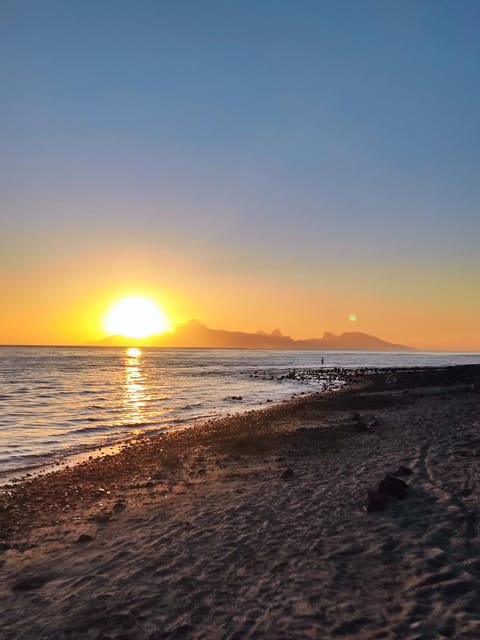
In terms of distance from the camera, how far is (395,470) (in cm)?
1234

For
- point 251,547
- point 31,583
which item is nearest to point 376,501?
point 251,547

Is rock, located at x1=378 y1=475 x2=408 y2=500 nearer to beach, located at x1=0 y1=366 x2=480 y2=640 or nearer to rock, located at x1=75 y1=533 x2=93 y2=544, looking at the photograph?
beach, located at x1=0 y1=366 x2=480 y2=640

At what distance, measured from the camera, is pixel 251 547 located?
852cm

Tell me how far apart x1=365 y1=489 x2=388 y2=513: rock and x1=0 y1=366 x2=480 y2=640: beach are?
131 millimetres

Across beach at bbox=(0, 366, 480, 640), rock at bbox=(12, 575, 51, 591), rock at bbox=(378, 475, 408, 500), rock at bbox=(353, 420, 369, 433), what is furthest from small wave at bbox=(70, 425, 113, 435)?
rock at bbox=(378, 475, 408, 500)

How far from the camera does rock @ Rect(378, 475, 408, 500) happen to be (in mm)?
9945

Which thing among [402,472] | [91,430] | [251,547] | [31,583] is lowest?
[91,430]

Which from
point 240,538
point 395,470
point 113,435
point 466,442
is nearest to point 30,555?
point 240,538

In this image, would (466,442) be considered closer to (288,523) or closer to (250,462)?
(250,462)

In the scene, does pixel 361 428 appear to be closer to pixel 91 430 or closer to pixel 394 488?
pixel 394 488

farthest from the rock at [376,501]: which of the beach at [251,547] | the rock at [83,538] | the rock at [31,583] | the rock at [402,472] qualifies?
the rock at [31,583]

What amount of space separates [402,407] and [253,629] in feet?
74.3

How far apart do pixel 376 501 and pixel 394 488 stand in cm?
72

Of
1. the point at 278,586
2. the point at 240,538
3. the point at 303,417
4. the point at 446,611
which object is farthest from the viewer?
the point at 303,417
